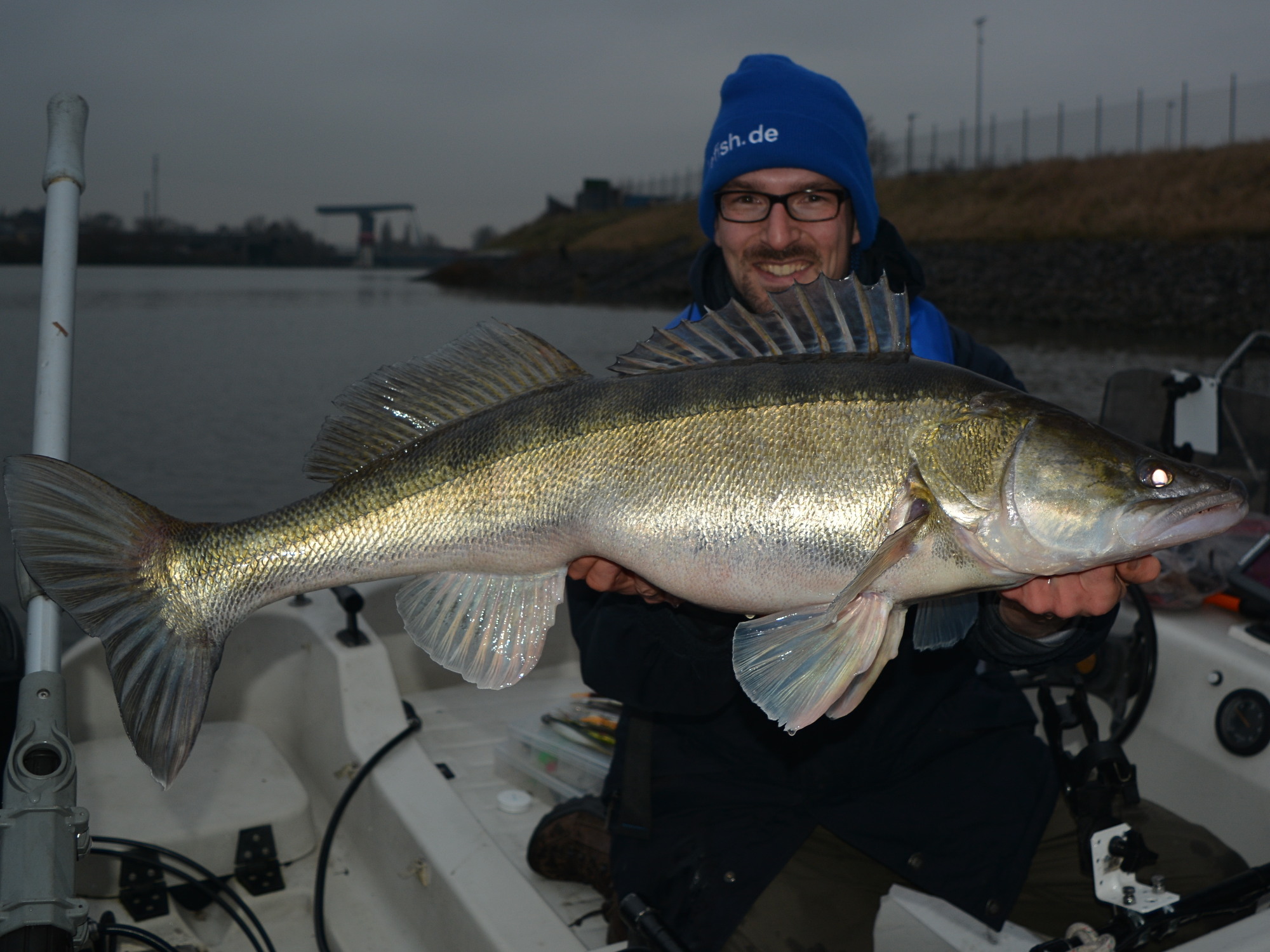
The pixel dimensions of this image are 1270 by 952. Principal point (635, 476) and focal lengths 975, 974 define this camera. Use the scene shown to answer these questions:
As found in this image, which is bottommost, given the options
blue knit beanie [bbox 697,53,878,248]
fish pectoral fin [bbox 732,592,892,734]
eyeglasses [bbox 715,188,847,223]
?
fish pectoral fin [bbox 732,592,892,734]

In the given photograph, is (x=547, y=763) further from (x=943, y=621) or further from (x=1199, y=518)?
(x=1199, y=518)

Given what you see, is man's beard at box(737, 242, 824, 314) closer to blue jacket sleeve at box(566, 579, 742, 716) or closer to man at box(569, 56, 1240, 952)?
man at box(569, 56, 1240, 952)

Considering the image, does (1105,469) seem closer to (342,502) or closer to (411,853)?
(342,502)

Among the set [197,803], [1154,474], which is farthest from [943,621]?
[197,803]

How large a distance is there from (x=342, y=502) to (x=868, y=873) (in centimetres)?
169

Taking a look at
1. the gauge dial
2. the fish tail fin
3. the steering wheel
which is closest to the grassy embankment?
the steering wheel

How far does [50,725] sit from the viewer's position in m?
1.83

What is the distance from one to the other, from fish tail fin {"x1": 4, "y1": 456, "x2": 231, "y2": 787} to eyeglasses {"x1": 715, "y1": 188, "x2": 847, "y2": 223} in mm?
2117

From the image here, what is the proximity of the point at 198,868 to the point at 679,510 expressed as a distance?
1983 mm

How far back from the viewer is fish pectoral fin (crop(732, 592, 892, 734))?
1814 millimetres

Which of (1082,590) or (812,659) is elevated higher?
(1082,590)

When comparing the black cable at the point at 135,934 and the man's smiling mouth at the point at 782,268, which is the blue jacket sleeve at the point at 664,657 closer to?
the black cable at the point at 135,934

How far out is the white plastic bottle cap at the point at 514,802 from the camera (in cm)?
350

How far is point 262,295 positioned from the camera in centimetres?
5278
